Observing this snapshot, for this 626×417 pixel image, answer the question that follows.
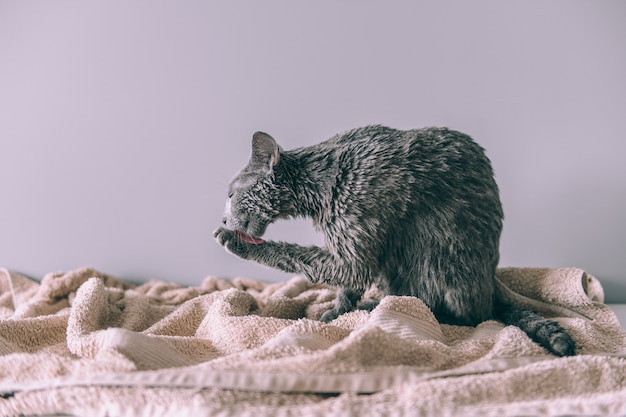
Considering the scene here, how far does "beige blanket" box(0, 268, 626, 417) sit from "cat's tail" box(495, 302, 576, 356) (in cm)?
4

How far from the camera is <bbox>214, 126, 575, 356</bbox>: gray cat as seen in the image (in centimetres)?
99

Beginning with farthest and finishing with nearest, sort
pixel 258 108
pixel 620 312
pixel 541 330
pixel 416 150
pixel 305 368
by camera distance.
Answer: pixel 258 108
pixel 620 312
pixel 416 150
pixel 541 330
pixel 305 368

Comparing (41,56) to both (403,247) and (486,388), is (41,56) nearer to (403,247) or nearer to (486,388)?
(403,247)

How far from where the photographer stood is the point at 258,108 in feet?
4.75

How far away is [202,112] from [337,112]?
41 cm

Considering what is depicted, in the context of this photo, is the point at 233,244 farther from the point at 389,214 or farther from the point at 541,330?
the point at 541,330

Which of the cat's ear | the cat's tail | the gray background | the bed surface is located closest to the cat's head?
the cat's ear

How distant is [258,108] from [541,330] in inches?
37.9

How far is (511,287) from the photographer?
122 centimetres

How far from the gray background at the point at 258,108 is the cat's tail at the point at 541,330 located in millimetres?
387

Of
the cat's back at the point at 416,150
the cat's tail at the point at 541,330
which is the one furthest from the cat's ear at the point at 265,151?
the cat's tail at the point at 541,330

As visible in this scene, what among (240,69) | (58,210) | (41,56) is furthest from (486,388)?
(41,56)

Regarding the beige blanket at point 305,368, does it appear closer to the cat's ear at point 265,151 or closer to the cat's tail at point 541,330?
the cat's tail at point 541,330

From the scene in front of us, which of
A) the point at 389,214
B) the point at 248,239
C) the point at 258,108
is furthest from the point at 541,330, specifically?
the point at 258,108
